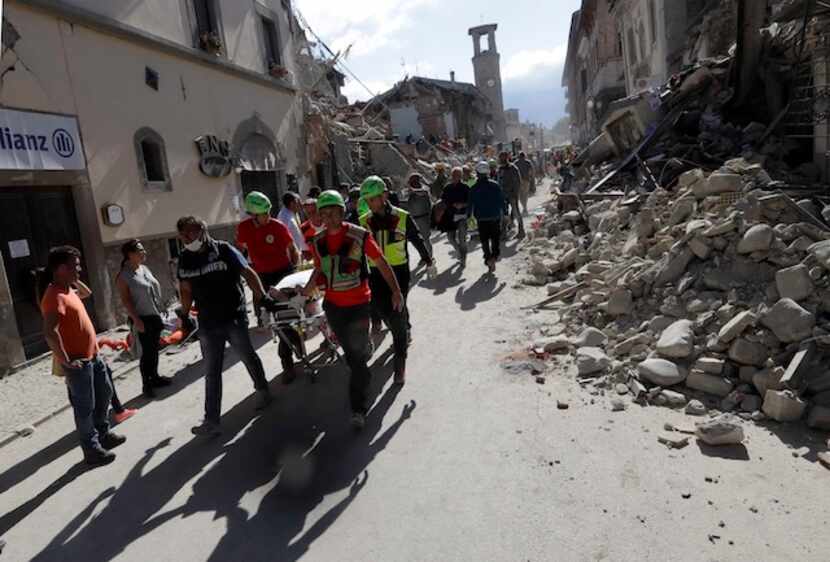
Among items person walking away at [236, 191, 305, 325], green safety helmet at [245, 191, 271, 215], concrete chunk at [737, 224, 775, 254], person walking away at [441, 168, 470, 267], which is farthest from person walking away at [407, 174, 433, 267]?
concrete chunk at [737, 224, 775, 254]

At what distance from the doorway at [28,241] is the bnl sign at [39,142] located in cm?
44

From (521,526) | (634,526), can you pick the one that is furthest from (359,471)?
(634,526)

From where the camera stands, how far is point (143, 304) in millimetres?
5676

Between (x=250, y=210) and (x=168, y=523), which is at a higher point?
(x=250, y=210)

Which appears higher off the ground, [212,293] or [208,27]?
[208,27]

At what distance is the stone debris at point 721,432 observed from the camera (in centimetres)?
341

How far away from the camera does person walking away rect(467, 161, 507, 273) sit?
28.8ft

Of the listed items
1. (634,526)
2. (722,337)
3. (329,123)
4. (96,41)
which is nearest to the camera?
(634,526)

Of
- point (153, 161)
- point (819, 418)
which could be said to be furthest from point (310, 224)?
point (819, 418)

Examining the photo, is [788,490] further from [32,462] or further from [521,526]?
[32,462]

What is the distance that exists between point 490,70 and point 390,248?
2247 inches

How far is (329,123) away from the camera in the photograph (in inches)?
715

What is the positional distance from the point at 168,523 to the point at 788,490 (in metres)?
3.70

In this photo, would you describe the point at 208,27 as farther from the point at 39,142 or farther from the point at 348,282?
the point at 348,282
